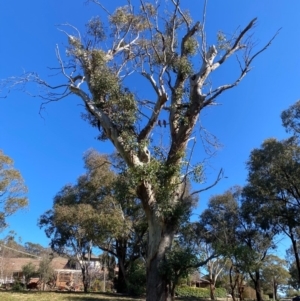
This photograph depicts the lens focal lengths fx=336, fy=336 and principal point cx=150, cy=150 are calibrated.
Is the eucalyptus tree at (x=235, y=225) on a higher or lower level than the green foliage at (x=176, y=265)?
higher

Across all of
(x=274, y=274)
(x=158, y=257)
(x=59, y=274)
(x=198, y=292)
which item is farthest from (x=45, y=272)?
(x=158, y=257)

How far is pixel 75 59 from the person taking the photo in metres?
10.8

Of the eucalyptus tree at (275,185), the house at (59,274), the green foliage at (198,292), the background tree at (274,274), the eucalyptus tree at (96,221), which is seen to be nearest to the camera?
the eucalyptus tree at (275,185)

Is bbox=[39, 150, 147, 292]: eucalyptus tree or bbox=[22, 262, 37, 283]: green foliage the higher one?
bbox=[39, 150, 147, 292]: eucalyptus tree

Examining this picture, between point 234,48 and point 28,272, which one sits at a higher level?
point 234,48

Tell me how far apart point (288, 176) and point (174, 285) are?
15.8 m

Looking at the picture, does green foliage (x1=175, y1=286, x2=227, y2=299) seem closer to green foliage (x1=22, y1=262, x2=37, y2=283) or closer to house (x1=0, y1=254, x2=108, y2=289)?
house (x1=0, y1=254, x2=108, y2=289)

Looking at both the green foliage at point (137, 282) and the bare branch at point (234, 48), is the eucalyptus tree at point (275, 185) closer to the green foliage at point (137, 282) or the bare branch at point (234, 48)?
the green foliage at point (137, 282)

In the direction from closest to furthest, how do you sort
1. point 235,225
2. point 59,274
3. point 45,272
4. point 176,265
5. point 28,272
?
1. point 176,265
2. point 235,225
3. point 45,272
4. point 28,272
5. point 59,274

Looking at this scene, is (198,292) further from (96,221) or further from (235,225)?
(96,221)

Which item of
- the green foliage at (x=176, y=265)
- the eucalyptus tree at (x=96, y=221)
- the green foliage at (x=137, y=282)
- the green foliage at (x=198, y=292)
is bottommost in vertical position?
the green foliage at (x=198, y=292)

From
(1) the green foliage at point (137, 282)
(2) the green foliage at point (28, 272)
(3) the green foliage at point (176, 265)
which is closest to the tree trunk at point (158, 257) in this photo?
(3) the green foliage at point (176, 265)

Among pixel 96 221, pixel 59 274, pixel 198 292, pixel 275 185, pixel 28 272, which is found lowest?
pixel 198 292

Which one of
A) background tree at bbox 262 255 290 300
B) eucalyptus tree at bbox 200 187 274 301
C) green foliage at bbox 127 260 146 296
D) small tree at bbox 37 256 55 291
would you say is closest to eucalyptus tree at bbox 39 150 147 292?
green foliage at bbox 127 260 146 296
